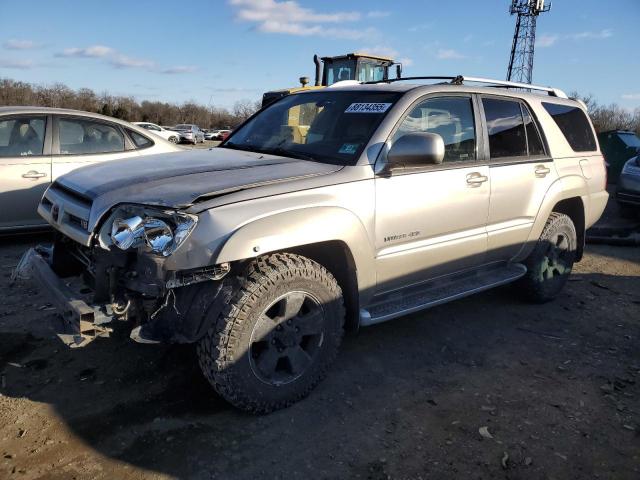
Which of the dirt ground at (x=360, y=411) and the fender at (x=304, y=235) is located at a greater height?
the fender at (x=304, y=235)

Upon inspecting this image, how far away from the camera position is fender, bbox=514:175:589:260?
4.38 m

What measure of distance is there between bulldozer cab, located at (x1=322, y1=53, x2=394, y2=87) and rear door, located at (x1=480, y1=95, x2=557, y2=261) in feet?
28.1

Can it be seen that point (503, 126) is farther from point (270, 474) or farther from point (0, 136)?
point (0, 136)

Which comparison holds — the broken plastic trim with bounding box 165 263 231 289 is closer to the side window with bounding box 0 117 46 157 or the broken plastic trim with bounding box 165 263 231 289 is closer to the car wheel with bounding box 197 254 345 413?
the car wheel with bounding box 197 254 345 413

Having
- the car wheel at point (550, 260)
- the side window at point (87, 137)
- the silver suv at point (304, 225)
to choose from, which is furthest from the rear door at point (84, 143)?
the car wheel at point (550, 260)

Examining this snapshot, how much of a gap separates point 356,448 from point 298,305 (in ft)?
2.66

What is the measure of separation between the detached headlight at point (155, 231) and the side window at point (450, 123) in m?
1.69

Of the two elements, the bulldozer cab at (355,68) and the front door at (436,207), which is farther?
the bulldozer cab at (355,68)

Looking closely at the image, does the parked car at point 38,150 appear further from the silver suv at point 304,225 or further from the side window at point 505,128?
the side window at point 505,128

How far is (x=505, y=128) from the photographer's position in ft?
13.6

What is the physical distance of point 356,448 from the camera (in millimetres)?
2637

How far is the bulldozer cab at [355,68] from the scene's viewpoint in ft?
41.1

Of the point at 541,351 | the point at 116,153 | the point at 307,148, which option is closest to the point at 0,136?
the point at 116,153

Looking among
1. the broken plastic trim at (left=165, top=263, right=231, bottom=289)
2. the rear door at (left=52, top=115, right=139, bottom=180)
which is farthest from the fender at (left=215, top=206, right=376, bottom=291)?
the rear door at (left=52, top=115, right=139, bottom=180)
